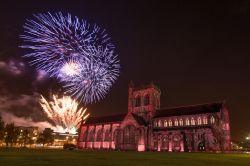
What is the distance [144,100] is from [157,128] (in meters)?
12.3

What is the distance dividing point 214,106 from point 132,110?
29850mm

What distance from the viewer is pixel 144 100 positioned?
87438 millimetres

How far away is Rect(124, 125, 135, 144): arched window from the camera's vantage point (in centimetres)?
7868

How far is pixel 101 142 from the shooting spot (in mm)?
89812

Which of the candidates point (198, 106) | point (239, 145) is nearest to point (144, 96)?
point (198, 106)

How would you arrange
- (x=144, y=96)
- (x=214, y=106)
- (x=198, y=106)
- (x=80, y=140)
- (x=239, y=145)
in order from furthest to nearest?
(x=239, y=145), (x=80, y=140), (x=144, y=96), (x=198, y=106), (x=214, y=106)

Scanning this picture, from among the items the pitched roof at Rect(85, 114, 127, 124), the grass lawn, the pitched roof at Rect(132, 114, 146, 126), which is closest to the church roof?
the pitched roof at Rect(132, 114, 146, 126)

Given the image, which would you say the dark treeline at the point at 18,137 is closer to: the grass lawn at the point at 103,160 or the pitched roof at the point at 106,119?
the pitched roof at the point at 106,119

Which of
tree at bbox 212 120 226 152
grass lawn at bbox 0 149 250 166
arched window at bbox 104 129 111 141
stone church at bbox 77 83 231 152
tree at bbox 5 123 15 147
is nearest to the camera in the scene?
grass lawn at bbox 0 149 250 166

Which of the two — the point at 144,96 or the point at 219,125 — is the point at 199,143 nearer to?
the point at 219,125

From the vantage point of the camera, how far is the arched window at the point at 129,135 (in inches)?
3098

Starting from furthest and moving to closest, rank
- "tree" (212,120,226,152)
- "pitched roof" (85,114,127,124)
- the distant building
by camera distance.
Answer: the distant building → "pitched roof" (85,114,127,124) → "tree" (212,120,226,152)

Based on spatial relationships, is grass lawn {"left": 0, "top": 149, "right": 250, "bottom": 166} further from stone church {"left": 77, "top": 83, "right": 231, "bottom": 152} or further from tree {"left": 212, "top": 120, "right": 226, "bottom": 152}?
stone church {"left": 77, "top": 83, "right": 231, "bottom": 152}

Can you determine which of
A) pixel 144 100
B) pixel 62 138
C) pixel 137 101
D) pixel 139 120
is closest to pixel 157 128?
pixel 139 120
